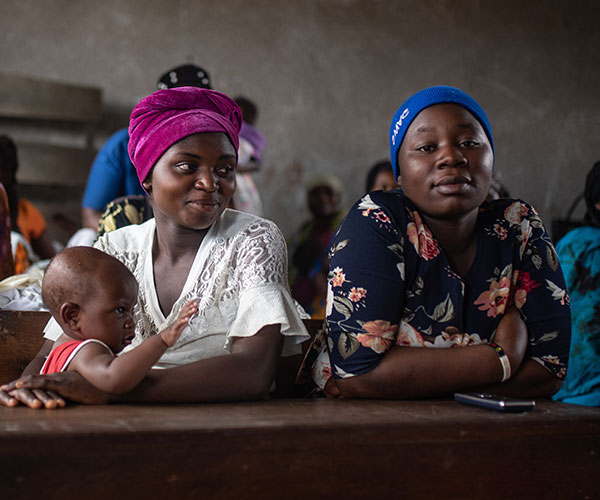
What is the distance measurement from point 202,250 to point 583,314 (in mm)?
1506

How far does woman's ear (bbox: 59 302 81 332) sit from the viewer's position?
155cm

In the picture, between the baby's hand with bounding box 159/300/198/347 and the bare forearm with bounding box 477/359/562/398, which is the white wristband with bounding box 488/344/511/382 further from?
the baby's hand with bounding box 159/300/198/347

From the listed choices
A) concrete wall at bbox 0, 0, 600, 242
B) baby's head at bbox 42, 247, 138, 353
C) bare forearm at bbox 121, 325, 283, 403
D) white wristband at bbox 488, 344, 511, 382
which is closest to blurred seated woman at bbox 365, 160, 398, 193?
concrete wall at bbox 0, 0, 600, 242

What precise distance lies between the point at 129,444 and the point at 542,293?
1248mm

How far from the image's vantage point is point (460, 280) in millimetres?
1810

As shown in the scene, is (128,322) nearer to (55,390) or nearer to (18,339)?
(55,390)

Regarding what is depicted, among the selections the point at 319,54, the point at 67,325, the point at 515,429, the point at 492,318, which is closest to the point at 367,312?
the point at 492,318

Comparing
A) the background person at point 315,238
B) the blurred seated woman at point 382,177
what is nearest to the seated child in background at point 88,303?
the blurred seated woman at point 382,177

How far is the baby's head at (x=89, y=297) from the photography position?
1549 mm

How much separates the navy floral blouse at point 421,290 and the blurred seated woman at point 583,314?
27.2 inches

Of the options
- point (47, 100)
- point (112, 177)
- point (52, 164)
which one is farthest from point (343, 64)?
point (112, 177)

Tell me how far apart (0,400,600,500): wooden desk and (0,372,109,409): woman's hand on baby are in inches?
2.0

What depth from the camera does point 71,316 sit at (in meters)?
1.56

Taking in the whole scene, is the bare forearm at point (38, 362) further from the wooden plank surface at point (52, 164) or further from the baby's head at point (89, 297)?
the wooden plank surface at point (52, 164)
